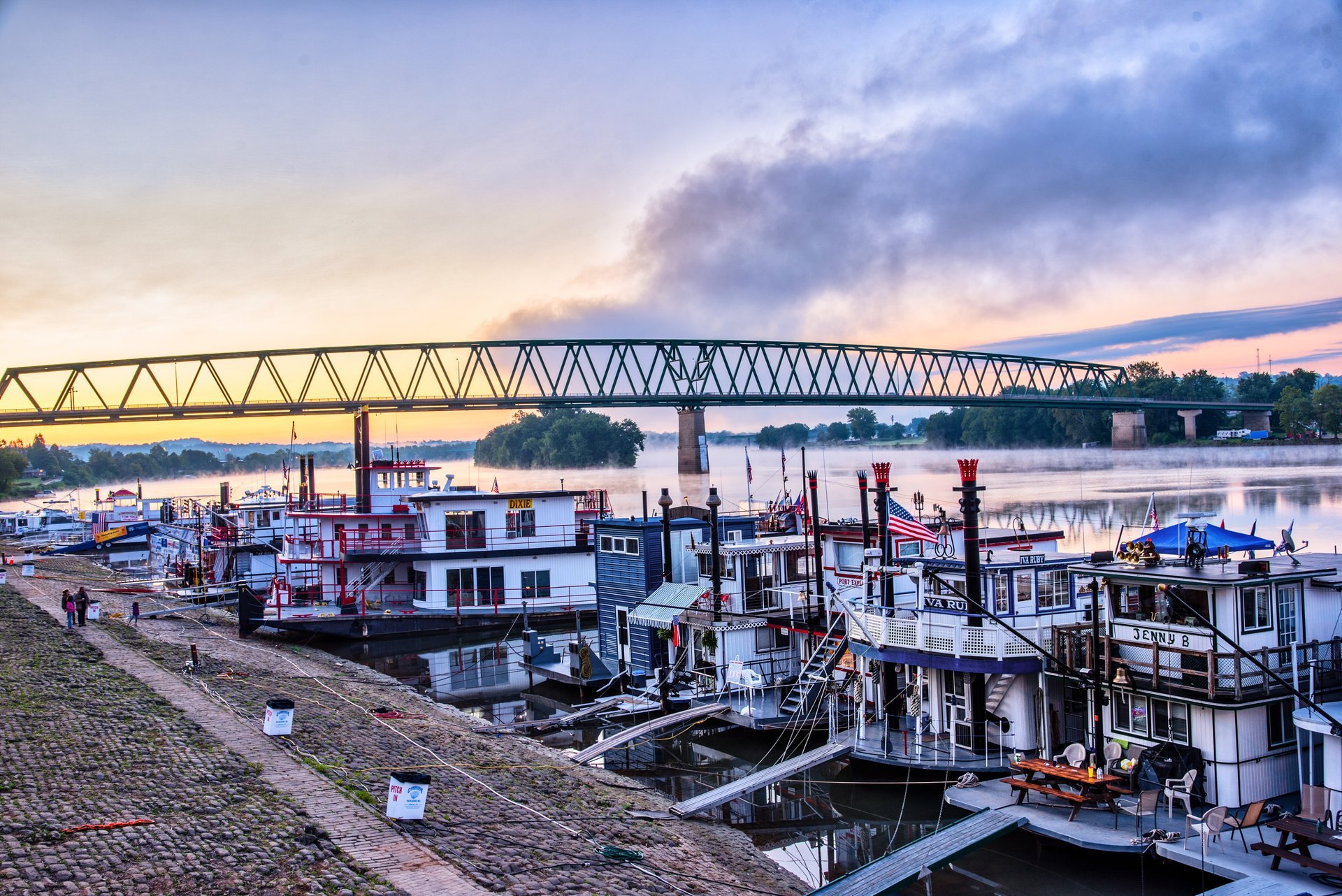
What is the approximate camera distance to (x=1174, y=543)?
19.7 meters

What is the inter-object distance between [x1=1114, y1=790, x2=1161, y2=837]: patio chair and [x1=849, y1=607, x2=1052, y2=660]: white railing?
3.35 metres

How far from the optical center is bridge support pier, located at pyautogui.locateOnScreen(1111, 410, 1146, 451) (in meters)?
155

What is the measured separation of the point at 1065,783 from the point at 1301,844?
3516mm

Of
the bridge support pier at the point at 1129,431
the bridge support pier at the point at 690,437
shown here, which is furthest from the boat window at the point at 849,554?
the bridge support pier at the point at 1129,431

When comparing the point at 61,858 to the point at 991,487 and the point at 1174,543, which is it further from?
the point at 991,487

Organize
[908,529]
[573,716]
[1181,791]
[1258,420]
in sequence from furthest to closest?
[1258,420] → [573,716] → [908,529] → [1181,791]

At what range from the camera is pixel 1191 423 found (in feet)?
515

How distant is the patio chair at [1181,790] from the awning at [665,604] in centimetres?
1256

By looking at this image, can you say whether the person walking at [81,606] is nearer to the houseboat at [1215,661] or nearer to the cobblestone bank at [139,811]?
the cobblestone bank at [139,811]

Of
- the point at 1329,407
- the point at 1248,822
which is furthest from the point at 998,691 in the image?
the point at 1329,407

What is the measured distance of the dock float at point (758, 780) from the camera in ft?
60.6

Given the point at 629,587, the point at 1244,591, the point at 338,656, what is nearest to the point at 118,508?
the point at 338,656

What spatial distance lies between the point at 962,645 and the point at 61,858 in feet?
47.3

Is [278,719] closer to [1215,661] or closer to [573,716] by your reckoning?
[573,716]
